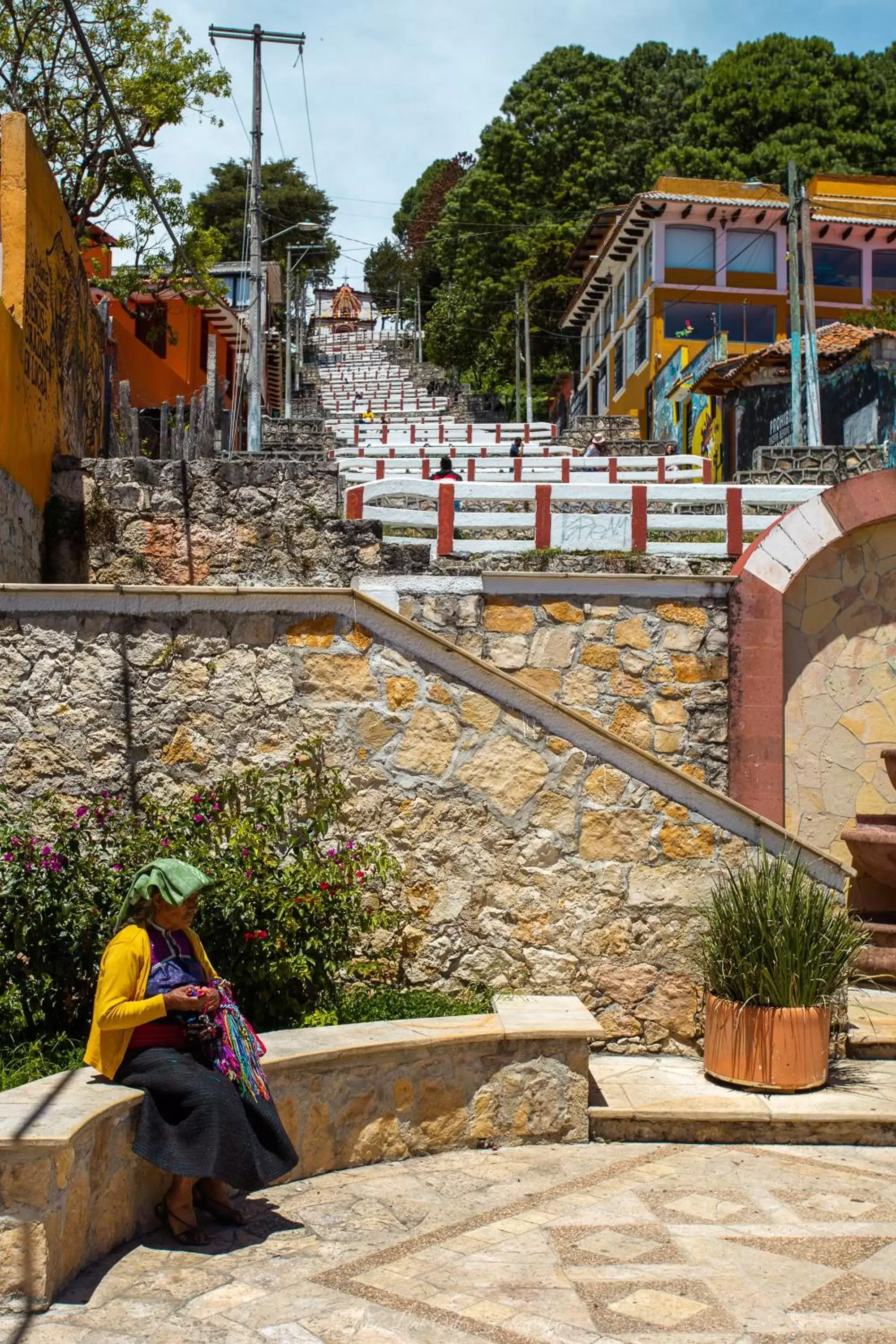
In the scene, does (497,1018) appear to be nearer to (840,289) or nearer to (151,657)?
(151,657)

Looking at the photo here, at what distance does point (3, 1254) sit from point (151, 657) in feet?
11.1

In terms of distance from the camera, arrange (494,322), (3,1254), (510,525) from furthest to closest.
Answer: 1. (494,322)
2. (510,525)
3. (3,1254)

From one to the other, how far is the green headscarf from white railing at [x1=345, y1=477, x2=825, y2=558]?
307 inches

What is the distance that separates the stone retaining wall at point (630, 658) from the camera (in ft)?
33.0

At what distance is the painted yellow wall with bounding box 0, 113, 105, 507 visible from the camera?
9.91 meters

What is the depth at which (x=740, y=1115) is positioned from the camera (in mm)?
6223

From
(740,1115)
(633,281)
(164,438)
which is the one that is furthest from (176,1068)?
(633,281)

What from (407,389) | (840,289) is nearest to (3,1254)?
(840,289)

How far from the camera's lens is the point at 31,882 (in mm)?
5926

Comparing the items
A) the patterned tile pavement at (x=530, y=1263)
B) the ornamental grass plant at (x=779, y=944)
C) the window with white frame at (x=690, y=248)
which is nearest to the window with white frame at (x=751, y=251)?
the window with white frame at (x=690, y=248)

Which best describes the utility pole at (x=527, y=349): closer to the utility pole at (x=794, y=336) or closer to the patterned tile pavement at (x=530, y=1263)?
the utility pole at (x=794, y=336)

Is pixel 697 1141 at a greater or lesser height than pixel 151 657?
lesser

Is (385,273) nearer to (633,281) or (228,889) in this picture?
(633,281)

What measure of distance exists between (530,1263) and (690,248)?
39155 mm
